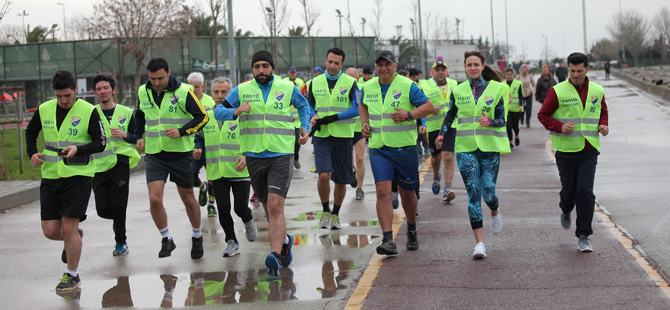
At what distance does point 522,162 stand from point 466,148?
8.52 meters

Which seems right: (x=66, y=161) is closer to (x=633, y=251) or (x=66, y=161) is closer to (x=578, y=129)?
(x=578, y=129)

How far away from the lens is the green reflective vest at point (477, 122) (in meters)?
8.50

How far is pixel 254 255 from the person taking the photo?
873 cm

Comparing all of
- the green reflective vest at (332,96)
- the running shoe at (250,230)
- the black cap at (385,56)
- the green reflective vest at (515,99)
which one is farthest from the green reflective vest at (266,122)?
the green reflective vest at (515,99)

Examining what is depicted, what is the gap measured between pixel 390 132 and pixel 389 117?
0.49 feet

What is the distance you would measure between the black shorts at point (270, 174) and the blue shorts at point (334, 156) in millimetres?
1864

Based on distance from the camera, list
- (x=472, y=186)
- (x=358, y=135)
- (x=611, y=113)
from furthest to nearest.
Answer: (x=611, y=113) → (x=358, y=135) → (x=472, y=186)

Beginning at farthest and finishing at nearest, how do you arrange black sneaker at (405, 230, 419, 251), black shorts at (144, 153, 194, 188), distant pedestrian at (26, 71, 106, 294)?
1. black shorts at (144, 153, 194, 188)
2. black sneaker at (405, 230, 419, 251)
3. distant pedestrian at (26, 71, 106, 294)

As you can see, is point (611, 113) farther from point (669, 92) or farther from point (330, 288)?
point (330, 288)

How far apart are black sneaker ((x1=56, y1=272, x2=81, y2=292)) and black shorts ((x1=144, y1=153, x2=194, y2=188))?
1.42m

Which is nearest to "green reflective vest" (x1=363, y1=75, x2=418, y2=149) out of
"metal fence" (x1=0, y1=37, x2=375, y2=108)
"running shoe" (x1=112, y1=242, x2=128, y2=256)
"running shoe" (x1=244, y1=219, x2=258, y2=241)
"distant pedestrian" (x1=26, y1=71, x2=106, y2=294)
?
"running shoe" (x1=244, y1=219, x2=258, y2=241)

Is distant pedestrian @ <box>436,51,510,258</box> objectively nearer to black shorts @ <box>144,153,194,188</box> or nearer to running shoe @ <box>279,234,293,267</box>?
running shoe @ <box>279,234,293,267</box>

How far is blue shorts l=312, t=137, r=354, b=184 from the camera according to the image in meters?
10.1

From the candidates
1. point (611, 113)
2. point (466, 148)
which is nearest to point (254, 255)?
point (466, 148)
